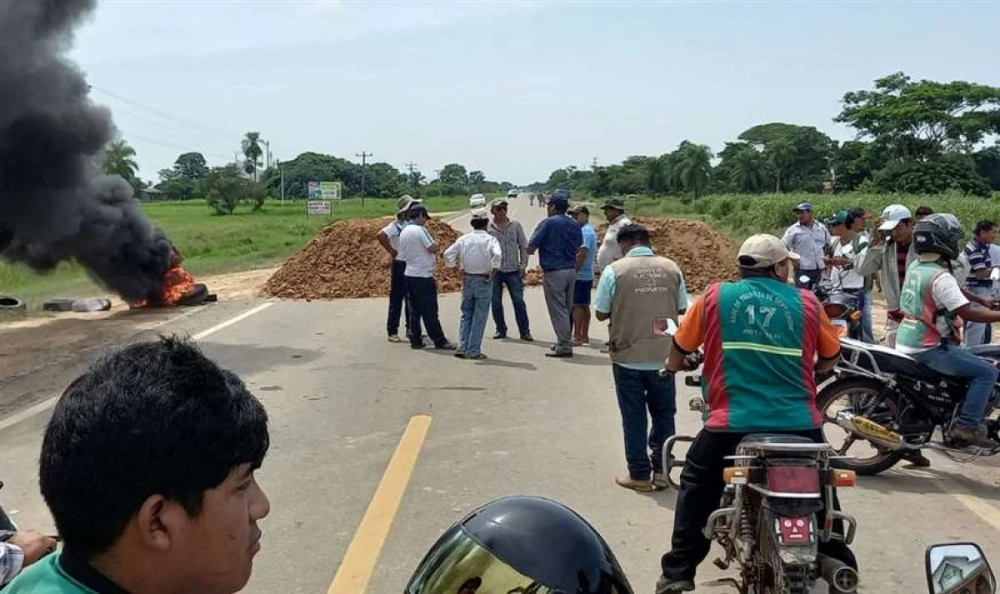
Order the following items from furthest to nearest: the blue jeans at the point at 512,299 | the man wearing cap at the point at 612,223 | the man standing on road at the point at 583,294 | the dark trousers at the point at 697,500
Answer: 1. the blue jeans at the point at 512,299
2. the man standing on road at the point at 583,294
3. the man wearing cap at the point at 612,223
4. the dark trousers at the point at 697,500

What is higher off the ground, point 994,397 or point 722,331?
point 722,331

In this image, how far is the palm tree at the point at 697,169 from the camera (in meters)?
80.6

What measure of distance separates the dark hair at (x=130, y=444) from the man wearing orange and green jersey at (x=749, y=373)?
2926 millimetres

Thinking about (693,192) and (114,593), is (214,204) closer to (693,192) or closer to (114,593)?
(693,192)

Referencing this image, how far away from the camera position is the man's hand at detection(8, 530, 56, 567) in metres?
2.38

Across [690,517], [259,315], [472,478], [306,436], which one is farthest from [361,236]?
[690,517]

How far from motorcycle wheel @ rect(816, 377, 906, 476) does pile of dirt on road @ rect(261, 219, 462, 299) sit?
1194 cm

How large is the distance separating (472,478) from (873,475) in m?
2.71

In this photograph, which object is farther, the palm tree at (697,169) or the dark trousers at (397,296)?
the palm tree at (697,169)

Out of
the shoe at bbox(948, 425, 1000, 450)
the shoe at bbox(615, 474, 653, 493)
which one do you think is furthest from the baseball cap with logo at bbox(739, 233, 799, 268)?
the shoe at bbox(948, 425, 1000, 450)

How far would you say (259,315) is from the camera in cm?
1465

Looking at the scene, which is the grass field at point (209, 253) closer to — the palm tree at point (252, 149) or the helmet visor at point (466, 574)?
the helmet visor at point (466, 574)

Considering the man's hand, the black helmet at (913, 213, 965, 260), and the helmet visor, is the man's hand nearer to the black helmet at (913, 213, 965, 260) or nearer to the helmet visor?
the helmet visor

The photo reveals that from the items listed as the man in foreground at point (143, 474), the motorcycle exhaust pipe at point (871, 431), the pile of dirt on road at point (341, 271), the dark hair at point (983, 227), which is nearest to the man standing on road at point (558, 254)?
the dark hair at point (983, 227)
